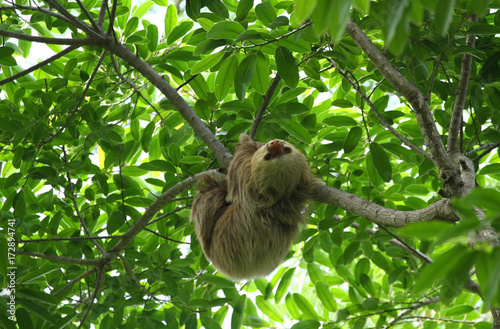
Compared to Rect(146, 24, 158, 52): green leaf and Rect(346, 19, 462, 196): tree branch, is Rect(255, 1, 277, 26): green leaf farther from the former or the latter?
Rect(146, 24, 158, 52): green leaf

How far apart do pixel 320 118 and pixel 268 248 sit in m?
1.48

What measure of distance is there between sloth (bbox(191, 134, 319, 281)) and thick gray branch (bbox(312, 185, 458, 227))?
2.08 ft

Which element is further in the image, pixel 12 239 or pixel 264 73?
pixel 12 239

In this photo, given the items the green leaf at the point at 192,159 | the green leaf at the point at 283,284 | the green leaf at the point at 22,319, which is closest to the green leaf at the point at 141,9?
the green leaf at the point at 192,159

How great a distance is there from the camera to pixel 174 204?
182 inches

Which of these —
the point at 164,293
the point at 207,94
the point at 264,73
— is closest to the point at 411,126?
the point at 264,73

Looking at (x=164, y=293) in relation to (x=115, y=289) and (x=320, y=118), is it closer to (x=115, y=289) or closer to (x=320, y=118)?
(x=115, y=289)

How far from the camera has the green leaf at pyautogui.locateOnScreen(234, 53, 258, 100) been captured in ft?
10.6

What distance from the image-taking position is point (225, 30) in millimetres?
3080

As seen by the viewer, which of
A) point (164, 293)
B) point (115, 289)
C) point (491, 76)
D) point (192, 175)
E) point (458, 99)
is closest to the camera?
point (458, 99)

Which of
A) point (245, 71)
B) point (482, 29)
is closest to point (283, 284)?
point (245, 71)

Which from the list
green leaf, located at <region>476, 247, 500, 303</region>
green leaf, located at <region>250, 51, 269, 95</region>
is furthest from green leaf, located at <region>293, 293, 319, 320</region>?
green leaf, located at <region>476, 247, 500, 303</region>

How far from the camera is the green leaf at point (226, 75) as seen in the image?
3.38m

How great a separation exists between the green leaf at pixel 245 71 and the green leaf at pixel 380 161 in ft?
3.89
